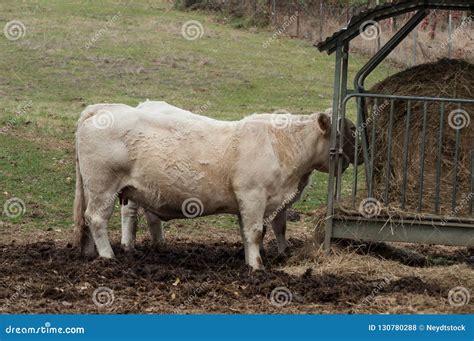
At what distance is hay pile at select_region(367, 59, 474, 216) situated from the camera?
12.1m

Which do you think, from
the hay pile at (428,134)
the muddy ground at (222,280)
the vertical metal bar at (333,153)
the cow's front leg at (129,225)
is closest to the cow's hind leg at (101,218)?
the muddy ground at (222,280)

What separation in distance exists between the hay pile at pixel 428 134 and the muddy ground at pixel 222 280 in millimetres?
842

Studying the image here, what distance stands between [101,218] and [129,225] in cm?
96

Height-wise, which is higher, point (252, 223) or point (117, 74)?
point (252, 223)

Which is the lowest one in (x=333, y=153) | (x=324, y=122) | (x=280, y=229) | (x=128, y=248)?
(x=128, y=248)

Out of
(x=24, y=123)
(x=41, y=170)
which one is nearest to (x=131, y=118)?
(x=41, y=170)

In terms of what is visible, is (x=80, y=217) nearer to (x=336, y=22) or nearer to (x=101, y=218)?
(x=101, y=218)

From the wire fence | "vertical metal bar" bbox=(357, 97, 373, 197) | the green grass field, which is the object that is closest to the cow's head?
"vertical metal bar" bbox=(357, 97, 373, 197)

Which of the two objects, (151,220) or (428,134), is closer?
(428,134)

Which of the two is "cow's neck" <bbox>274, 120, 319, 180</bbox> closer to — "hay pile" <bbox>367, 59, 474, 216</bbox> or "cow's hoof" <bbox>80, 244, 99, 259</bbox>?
"hay pile" <bbox>367, 59, 474, 216</bbox>

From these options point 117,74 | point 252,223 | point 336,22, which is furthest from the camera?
point 336,22

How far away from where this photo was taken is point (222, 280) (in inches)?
434


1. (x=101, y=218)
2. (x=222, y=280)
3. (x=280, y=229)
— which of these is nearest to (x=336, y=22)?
(x=280, y=229)

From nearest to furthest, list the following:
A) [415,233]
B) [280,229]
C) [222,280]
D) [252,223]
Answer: [222,280] < [415,233] < [252,223] < [280,229]
